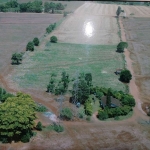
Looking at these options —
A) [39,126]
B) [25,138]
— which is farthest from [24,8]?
[25,138]

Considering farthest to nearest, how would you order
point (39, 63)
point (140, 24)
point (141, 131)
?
point (140, 24) < point (39, 63) < point (141, 131)

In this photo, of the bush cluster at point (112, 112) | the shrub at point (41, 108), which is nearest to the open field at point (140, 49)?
the bush cluster at point (112, 112)

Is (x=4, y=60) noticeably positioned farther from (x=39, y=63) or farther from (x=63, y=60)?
(x=63, y=60)

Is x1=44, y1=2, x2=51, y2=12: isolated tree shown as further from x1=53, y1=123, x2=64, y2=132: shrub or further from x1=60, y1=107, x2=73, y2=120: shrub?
x1=53, y1=123, x2=64, y2=132: shrub

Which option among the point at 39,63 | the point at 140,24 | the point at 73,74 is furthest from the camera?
the point at 140,24

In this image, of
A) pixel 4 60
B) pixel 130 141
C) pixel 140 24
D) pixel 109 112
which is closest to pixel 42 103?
pixel 109 112

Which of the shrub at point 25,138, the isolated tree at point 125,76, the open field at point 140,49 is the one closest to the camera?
the shrub at point 25,138

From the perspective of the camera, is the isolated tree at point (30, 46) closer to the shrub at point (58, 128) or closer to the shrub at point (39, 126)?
the shrub at point (58, 128)
